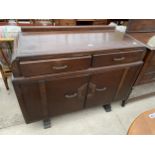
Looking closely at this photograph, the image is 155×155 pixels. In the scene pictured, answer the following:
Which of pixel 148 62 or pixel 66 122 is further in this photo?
pixel 66 122

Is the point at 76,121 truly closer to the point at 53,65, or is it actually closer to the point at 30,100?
the point at 30,100

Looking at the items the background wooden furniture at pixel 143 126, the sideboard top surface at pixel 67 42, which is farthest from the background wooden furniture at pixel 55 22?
the background wooden furniture at pixel 143 126

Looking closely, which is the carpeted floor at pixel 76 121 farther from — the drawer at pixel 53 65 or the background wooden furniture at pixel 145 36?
the drawer at pixel 53 65

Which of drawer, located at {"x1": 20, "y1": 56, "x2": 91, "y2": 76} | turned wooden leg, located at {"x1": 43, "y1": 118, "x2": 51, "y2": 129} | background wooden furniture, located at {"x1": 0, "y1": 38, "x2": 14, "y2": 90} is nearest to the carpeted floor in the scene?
turned wooden leg, located at {"x1": 43, "y1": 118, "x2": 51, "y2": 129}

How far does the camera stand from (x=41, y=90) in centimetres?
100

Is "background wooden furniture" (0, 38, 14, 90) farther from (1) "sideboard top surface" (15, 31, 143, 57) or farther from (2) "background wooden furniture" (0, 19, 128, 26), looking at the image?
(2) "background wooden furniture" (0, 19, 128, 26)

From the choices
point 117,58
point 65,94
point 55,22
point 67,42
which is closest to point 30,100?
point 65,94

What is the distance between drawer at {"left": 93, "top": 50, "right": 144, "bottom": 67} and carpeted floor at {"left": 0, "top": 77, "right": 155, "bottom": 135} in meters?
0.71

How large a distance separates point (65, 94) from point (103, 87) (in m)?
0.37

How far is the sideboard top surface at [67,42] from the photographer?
870mm

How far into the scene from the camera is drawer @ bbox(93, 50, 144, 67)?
1.01 m

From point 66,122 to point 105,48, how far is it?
35.2 inches
